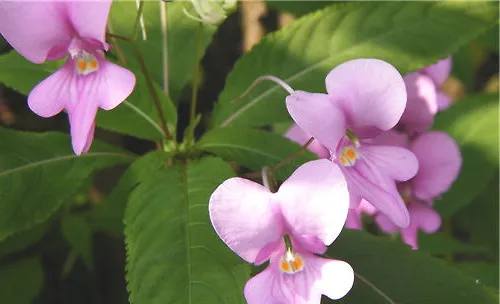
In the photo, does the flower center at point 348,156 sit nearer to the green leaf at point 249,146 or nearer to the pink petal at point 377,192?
the pink petal at point 377,192

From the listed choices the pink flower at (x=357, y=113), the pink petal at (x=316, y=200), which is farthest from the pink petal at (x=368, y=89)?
the pink petal at (x=316, y=200)

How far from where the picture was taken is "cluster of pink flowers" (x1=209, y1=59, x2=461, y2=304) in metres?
0.74

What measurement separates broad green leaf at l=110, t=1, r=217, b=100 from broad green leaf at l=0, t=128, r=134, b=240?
0.19 meters

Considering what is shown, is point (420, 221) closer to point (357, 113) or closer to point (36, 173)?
point (357, 113)

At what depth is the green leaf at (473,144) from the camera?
152 centimetres

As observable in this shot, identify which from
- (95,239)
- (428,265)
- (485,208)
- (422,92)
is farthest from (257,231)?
(485,208)

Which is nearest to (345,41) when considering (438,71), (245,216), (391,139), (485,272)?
(391,139)

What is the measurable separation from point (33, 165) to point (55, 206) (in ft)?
0.25

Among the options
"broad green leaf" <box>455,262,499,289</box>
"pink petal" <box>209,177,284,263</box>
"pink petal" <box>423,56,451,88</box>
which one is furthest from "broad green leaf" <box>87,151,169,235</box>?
"broad green leaf" <box>455,262,499,289</box>

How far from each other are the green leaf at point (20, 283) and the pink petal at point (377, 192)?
858 millimetres

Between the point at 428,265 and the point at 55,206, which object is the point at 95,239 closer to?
the point at 55,206

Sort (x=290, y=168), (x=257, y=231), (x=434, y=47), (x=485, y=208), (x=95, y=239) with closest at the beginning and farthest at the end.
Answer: (x=257, y=231) < (x=290, y=168) < (x=434, y=47) < (x=95, y=239) < (x=485, y=208)

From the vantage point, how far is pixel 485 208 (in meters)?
1.83

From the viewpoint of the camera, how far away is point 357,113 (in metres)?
0.83
